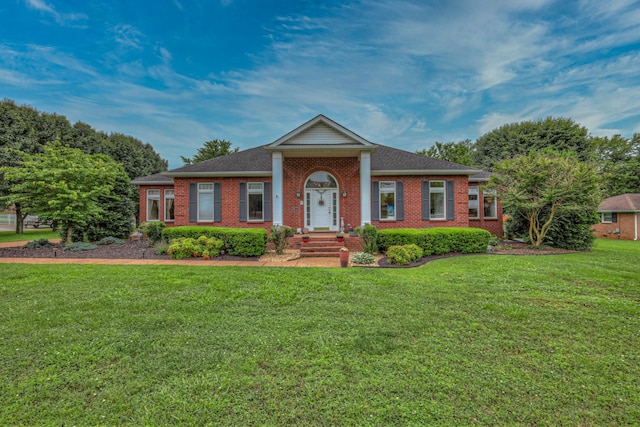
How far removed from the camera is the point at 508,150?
96.9 feet

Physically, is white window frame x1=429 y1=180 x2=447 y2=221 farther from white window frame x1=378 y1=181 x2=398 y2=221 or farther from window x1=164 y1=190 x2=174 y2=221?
window x1=164 y1=190 x2=174 y2=221

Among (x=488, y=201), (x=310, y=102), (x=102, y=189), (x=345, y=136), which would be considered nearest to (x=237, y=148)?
(x=310, y=102)

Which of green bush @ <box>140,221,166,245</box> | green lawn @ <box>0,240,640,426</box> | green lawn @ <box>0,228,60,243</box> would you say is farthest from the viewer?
green lawn @ <box>0,228,60,243</box>

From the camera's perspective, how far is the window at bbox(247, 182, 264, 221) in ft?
42.2

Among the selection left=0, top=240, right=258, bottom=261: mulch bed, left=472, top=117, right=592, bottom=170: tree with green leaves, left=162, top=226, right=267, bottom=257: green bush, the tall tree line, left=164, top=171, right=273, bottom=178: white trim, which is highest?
left=472, top=117, right=592, bottom=170: tree with green leaves

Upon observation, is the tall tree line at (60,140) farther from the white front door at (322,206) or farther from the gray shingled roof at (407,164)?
the gray shingled roof at (407,164)

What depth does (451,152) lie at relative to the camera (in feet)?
91.1

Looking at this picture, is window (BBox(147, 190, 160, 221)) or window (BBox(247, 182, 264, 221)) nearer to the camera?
window (BBox(247, 182, 264, 221))

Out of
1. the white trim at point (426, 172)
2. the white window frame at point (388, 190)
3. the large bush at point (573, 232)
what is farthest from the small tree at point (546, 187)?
the white window frame at point (388, 190)

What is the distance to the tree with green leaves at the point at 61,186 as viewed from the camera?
10.0m

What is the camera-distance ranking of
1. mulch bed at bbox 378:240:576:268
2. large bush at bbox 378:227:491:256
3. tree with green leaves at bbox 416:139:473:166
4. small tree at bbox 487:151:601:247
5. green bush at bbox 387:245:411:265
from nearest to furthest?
green bush at bbox 387:245:411:265 < mulch bed at bbox 378:240:576:268 < large bush at bbox 378:227:491:256 < small tree at bbox 487:151:601:247 < tree with green leaves at bbox 416:139:473:166

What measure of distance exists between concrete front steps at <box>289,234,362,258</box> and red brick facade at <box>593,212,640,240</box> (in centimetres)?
2225

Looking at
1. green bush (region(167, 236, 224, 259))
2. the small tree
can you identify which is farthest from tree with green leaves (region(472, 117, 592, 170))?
green bush (region(167, 236, 224, 259))

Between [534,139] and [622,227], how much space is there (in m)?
12.6
